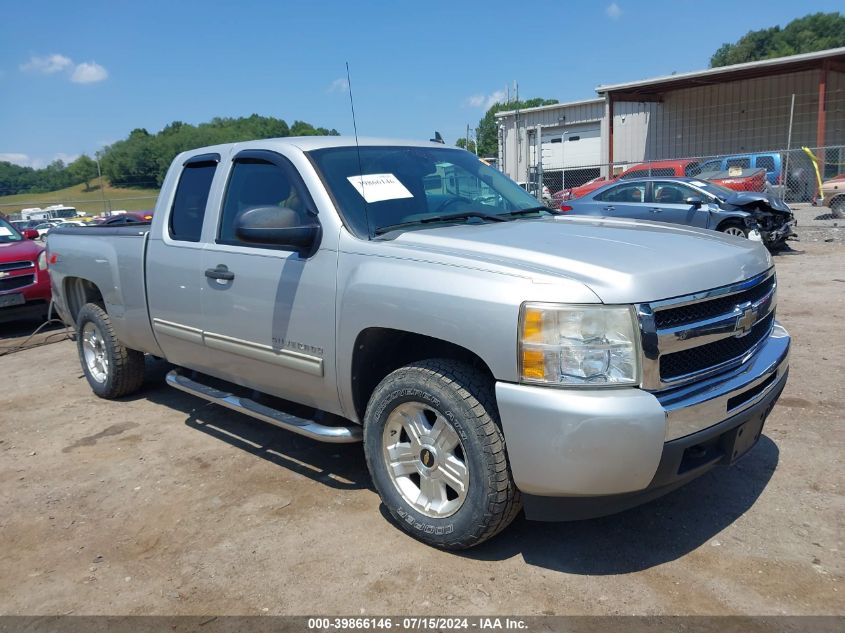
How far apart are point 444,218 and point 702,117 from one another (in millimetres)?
30919

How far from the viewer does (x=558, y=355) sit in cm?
265

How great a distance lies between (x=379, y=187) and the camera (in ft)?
12.4

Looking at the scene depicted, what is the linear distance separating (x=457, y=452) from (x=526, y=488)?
41 centimetres

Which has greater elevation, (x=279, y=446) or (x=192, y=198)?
(x=192, y=198)

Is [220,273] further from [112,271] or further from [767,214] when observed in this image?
[767,214]

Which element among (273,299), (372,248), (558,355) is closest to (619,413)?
(558,355)

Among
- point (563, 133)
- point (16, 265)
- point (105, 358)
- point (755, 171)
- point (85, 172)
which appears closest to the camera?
point (105, 358)

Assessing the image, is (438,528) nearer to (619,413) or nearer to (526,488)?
(526,488)

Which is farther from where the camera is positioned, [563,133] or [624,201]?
[563,133]

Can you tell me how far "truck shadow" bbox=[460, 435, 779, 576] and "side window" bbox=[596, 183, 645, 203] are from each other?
9.80m

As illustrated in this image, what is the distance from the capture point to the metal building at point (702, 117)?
2683 centimetres

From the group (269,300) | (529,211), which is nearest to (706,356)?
(529,211)

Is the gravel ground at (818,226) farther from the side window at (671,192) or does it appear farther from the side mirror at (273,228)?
the side mirror at (273,228)

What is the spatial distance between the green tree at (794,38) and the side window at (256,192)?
8397cm
